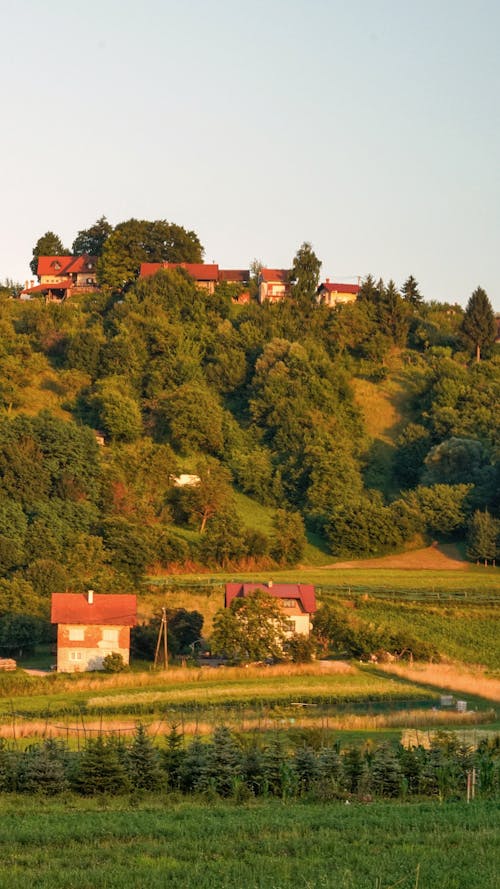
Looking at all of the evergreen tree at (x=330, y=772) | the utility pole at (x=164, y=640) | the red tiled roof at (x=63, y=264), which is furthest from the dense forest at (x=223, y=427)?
the evergreen tree at (x=330, y=772)

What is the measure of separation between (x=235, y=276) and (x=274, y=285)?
A: 18.7 ft

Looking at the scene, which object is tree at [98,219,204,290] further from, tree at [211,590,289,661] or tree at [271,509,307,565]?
tree at [211,590,289,661]

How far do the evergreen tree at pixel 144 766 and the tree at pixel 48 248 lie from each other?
90785 millimetres

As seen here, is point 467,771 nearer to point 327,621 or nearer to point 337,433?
point 327,621

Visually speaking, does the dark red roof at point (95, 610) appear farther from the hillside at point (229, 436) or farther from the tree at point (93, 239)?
the tree at point (93, 239)

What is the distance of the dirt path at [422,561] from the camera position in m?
64.1

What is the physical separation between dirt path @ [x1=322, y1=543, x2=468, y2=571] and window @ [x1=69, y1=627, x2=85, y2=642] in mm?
20370

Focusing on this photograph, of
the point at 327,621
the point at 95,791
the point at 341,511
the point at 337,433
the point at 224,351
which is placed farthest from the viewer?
the point at 224,351

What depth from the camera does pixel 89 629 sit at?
150 ft

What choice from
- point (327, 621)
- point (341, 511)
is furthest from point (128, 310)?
point (327, 621)

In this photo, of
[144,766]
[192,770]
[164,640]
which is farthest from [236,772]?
[164,640]

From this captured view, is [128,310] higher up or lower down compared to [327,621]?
higher up

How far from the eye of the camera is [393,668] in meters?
44.3

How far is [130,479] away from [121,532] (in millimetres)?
11675
